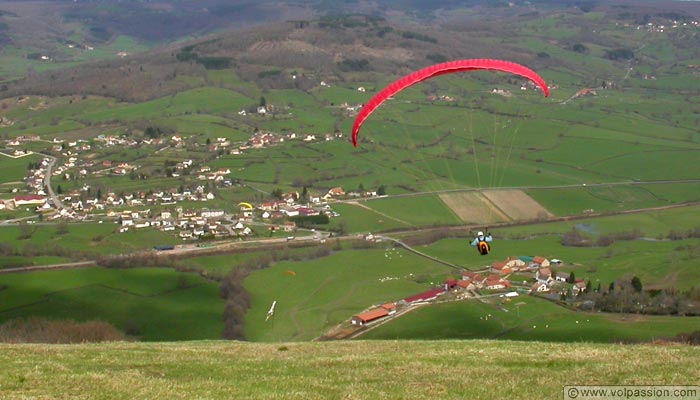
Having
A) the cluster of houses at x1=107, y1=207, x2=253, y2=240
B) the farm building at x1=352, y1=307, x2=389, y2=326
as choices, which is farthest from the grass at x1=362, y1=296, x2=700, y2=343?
the cluster of houses at x1=107, y1=207, x2=253, y2=240

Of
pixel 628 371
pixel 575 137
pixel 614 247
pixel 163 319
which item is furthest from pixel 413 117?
pixel 628 371

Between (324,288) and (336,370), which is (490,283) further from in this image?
(336,370)

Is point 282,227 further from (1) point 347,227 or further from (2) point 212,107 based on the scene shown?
(2) point 212,107

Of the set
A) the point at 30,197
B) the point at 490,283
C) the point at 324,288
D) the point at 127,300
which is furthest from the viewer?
the point at 30,197

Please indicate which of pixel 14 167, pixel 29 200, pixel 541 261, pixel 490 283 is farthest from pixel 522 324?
pixel 14 167

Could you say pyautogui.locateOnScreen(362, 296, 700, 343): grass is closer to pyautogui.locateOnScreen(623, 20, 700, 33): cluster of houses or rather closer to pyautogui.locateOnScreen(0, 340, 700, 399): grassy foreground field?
pyautogui.locateOnScreen(0, 340, 700, 399): grassy foreground field
